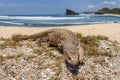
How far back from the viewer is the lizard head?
7563 millimetres

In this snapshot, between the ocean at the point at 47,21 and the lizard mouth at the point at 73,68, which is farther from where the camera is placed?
the ocean at the point at 47,21

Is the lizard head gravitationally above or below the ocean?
above

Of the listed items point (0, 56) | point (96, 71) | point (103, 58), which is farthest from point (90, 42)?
point (0, 56)

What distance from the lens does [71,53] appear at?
7789 millimetres

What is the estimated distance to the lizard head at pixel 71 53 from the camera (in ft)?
24.8

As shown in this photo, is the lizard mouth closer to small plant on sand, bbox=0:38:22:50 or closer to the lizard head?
the lizard head

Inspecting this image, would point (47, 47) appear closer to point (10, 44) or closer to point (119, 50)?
point (10, 44)

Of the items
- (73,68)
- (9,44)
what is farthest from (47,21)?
(73,68)

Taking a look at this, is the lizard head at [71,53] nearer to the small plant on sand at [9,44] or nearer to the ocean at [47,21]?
the small plant on sand at [9,44]

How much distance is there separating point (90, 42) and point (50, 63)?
212 centimetres

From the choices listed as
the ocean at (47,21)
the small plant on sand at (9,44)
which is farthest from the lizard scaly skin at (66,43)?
the ocean at (47,21)

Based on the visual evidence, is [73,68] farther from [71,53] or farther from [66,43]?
[66,43]

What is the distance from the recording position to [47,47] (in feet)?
29.9

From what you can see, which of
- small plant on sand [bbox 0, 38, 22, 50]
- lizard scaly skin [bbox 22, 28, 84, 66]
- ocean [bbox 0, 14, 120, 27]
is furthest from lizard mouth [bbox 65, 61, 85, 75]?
ocean [bbox 0, 14, 120, 27]
